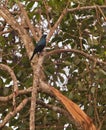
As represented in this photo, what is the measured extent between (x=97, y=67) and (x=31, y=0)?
1.34m

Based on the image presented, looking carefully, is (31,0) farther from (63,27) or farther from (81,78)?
(81,78)

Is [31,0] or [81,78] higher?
[31,0]

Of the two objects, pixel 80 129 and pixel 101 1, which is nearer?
pixel 80 129

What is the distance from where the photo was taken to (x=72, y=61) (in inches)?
226

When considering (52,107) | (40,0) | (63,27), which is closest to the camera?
(52,107)

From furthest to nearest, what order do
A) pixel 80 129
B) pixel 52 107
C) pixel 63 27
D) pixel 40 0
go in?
pixel 63 27
pixel 40 0
pixel 52 107
pixel 80 129

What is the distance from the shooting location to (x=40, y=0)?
545 centimetres

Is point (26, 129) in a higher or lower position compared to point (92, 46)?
lower

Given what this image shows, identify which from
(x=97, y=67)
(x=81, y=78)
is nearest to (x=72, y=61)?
(x=81, y=78)

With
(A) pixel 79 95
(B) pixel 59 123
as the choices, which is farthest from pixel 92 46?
(B) pixel 59 123

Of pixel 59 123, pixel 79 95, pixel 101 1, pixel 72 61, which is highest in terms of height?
pixel 101 1

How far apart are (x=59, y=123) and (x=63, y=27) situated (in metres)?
1.37

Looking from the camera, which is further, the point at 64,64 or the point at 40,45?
the point at 64,64

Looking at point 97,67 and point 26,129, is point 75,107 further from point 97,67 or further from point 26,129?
point 26,129
